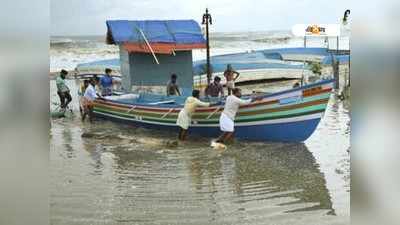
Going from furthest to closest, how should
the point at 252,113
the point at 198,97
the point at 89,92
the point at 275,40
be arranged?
the point at 89,92 < the point at 252,113 < the point at 198,97 < the point at 275,40

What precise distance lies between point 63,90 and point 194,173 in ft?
3.47

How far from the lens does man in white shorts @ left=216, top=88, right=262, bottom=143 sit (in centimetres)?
356

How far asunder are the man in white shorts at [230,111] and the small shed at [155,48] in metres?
0.29

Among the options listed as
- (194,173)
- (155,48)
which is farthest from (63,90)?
(194,173)

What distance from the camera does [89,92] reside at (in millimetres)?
3812

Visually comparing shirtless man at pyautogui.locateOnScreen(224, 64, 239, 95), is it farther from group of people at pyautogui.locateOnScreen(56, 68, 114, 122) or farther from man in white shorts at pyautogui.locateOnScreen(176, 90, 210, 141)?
group of people at pyautogui.locateOnScreen(56, 68, 114, 122)

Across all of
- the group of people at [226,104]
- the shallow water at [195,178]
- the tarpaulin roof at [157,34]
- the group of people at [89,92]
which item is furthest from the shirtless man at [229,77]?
the group of people at [89,92]

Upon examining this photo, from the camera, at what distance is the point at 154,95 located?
146 inches

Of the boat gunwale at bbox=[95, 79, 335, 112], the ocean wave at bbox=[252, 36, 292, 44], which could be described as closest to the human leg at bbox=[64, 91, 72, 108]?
the boat gunwale at bbox=[95, 79, 335, 112]

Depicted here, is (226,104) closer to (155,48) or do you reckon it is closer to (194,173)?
(194,173)

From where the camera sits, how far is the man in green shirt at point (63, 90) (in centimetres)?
350
